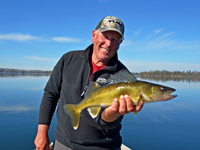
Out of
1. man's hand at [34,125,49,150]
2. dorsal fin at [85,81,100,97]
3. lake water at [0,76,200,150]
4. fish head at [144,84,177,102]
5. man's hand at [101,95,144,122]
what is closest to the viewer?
man's hand at [101,95,144,122]

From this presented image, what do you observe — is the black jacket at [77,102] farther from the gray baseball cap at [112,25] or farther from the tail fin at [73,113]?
the gray baseball cap at [112,25]

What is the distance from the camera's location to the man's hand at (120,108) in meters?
2.63

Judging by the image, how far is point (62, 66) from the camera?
3.40 metres

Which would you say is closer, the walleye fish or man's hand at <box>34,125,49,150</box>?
the walleye fish

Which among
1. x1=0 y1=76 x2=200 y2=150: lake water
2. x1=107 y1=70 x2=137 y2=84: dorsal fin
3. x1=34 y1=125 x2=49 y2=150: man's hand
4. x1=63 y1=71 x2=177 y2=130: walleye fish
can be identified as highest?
x1=107 y1=70 x2=137 y2=84: dorsal fin

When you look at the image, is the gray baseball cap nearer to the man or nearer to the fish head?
the man

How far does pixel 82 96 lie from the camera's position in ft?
10.1

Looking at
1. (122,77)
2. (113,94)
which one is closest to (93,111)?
(113,94)

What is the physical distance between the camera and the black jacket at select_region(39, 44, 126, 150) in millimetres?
2914

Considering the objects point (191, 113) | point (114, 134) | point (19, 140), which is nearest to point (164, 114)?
point (191, 113)

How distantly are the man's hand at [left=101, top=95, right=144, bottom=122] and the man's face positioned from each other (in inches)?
35.8

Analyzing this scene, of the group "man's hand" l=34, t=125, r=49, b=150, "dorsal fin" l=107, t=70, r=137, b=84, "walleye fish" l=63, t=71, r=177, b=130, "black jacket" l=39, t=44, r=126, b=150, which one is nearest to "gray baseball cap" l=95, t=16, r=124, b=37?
"black jacket" l=39, t=44, r=126, b=150

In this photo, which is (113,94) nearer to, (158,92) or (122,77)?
(122,77)

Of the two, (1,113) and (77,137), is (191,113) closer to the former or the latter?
(77,137)
